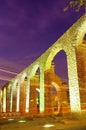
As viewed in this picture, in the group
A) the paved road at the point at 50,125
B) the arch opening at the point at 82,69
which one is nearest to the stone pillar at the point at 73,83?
the arch opening at the point at 82,69

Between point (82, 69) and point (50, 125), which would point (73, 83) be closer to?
point (82, 69)

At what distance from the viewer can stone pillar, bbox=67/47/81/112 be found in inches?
473

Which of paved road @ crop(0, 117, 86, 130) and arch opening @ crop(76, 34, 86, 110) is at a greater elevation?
arch opening @ crop(76, 34, 86, 110)

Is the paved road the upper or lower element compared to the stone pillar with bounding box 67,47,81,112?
lower

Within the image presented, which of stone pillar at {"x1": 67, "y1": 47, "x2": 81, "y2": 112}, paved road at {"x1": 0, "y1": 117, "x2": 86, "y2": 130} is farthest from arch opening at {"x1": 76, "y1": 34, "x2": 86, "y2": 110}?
paved road at {"x1": 0, "y1": 117, "x2": 86, "y2": 130}

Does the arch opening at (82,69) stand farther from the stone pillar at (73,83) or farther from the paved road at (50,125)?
the paved road at (50,125)

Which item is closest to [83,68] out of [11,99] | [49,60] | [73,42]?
[73,42]

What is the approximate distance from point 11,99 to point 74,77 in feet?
66.7

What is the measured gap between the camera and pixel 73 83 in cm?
1255

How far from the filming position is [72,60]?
1294 cm

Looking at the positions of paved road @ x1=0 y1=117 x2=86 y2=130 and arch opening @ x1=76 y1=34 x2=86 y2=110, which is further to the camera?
arch opening @ x1=76 y1=34 x2=86 y2=110

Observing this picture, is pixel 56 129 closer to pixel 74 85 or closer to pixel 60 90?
pixel 74 85

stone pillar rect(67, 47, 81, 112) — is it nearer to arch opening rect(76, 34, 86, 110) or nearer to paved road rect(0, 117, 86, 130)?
arch opening rect(76, 34, 86, 110)

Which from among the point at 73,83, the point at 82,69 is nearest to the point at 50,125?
the point at 73,83
